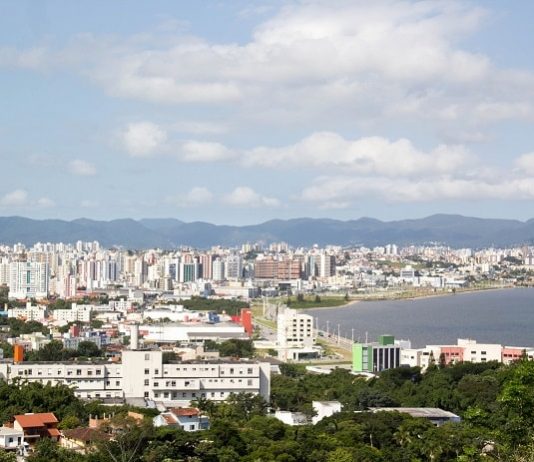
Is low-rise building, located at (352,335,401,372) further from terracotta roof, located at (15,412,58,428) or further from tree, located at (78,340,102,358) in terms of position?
terracotta roof, located at (15,412,58,428)

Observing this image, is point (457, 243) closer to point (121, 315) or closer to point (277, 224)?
point (277, 224)

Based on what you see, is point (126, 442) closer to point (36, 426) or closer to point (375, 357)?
point (36, 426)

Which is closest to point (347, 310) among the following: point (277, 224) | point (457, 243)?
point (457, 243)

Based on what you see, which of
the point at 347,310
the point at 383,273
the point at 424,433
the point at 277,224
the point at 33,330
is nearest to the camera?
the point at 424,433

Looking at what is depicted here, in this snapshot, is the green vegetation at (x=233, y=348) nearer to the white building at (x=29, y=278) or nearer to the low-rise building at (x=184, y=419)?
the low-rise building at (x=184, y=419)

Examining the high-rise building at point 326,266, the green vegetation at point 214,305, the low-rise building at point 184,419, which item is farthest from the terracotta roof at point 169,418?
the high-rise building at point 326,266

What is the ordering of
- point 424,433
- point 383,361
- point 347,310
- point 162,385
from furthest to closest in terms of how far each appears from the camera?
point 347,310, point 383,361, point 162,385, point 424,433

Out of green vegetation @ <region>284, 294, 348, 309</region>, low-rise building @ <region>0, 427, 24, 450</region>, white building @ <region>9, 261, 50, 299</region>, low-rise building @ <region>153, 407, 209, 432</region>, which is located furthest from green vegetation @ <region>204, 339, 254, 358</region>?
white building @ <region>9, 261, 50, 299</region>
